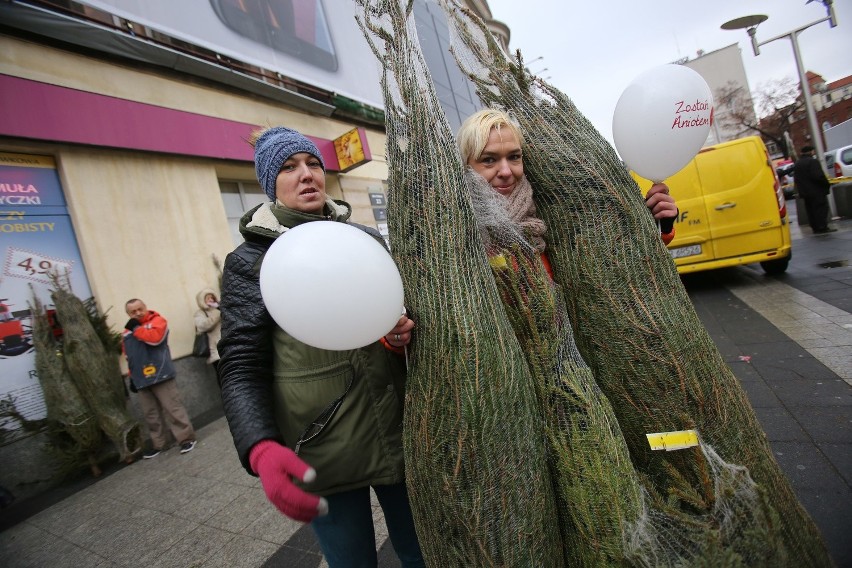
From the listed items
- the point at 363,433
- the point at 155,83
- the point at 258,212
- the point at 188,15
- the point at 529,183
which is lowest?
the point at 363,433

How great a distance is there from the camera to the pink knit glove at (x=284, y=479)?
3.20ft

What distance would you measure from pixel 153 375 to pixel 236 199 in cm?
327

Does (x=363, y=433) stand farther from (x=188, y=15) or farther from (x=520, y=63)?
(x=188, y=15)

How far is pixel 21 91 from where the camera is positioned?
4148 mm

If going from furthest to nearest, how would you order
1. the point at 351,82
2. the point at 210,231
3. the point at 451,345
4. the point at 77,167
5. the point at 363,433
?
the point at 351,82 < the point at 210,231 < the point at 77,167 < the point at 363,433 < the point at 451,345

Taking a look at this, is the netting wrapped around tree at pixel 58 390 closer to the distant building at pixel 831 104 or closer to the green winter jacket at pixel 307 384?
the green winter jacket at pixel 307 384

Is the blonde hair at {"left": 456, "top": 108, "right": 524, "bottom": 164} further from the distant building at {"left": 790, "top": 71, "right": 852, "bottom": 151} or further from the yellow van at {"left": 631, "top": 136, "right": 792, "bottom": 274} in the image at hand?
the distant building at {"left": 790, "top": 71, "right": 852, "bottom": 151}

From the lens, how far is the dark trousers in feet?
29.3

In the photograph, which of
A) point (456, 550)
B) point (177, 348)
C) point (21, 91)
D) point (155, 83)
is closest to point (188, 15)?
point (155, 83)

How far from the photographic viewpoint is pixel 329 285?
0.97m

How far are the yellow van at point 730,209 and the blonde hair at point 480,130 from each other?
16.6ft

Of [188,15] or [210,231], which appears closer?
[188,15]

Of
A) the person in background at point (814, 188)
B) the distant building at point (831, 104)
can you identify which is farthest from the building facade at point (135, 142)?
the distant building at point (831, 104)

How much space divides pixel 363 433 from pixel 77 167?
16.8 feet
